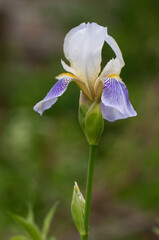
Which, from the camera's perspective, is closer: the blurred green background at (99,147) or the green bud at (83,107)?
the green bud at (83,107)

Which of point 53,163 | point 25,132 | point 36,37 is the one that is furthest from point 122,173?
point 36,37

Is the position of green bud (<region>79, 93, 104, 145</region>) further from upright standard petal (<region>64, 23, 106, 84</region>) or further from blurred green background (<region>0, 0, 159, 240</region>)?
blurred green background (<region>0, 0, 159, 240</region>)

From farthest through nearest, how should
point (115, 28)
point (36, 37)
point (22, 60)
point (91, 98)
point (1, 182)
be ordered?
point (36, 37), point (22, 60), point (115, 28), point (1, 182), point (91, 98)

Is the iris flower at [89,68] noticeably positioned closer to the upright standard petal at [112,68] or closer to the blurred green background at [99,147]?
the upright standard petal at [112,68]

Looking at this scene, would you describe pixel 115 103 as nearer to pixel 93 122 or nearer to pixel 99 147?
pixel 93 122

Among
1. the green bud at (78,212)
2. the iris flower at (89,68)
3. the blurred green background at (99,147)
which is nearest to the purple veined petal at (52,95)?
the iris flower at (89,68)

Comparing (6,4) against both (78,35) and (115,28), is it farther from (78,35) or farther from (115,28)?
(78,35)
